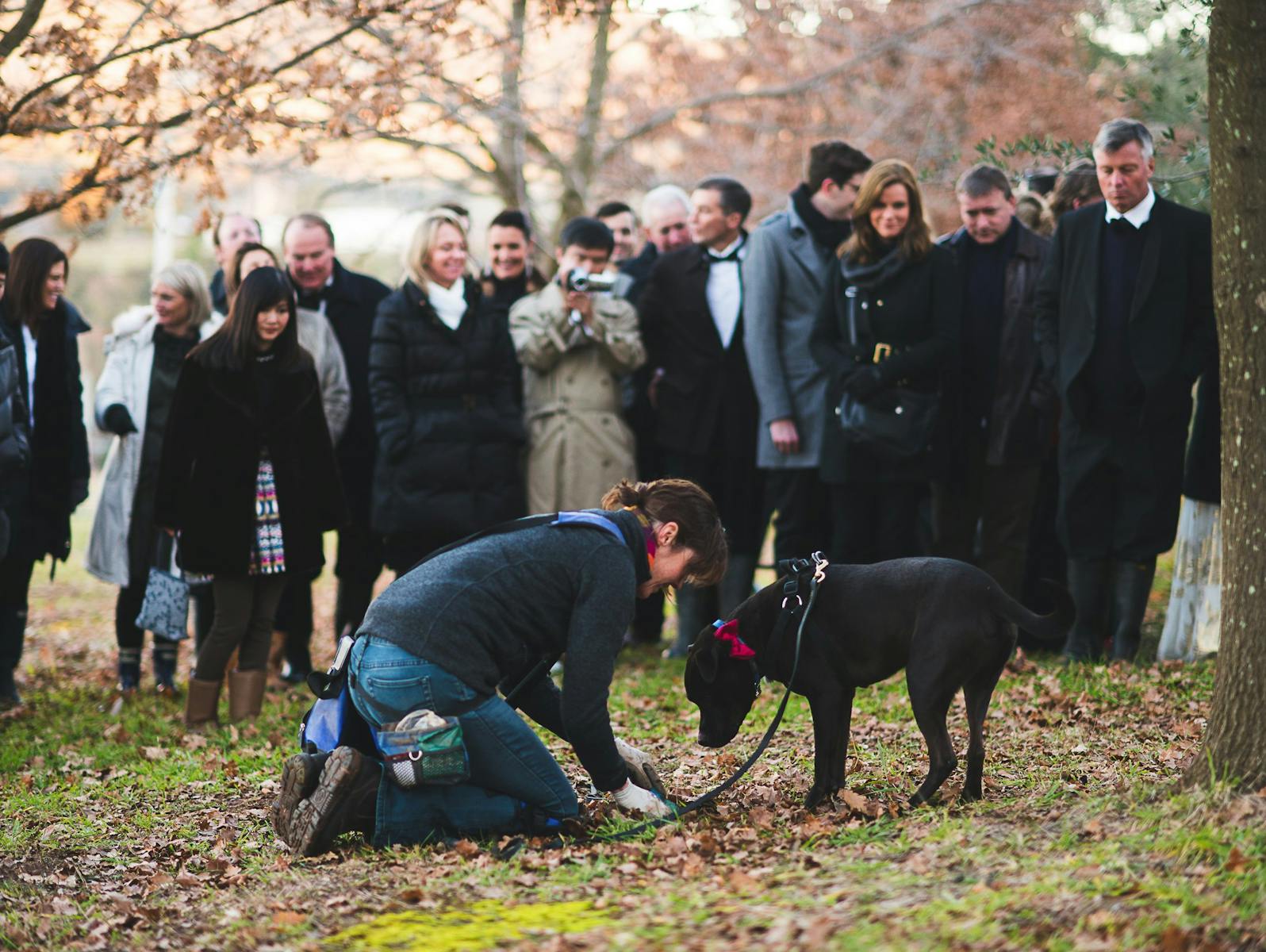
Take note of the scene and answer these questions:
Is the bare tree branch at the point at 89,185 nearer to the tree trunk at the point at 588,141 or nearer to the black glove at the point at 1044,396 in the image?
the black glove at the point at 1044,396

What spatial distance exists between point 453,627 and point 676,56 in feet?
58.1

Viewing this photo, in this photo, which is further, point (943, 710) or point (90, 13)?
point (90, 13)

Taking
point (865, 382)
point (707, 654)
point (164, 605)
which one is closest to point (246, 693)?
point (164, 605)

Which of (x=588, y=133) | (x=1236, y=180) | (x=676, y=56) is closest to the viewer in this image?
(x=1236, y=180)

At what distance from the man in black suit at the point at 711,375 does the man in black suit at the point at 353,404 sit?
1.82 meters

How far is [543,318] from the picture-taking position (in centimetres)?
852

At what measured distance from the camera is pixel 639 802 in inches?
199

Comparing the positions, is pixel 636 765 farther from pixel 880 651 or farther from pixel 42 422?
pixel 42 422

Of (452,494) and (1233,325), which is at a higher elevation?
(1233,325)

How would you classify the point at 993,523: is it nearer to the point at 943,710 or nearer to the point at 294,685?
the point at 943,710

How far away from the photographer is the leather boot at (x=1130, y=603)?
7.53 metres

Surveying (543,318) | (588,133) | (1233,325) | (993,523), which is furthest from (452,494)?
(588,133)

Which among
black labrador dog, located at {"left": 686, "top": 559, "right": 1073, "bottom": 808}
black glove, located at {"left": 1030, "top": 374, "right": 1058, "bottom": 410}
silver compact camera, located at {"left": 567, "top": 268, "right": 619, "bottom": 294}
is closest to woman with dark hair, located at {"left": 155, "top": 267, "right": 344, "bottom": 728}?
silver compact camera, located at {"left": 567, "top": 268, "right": 619, "bottom": 294}

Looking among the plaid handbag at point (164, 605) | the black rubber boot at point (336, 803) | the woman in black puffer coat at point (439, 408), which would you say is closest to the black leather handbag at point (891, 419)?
the woman in black puffer coat at point (439, 408)
